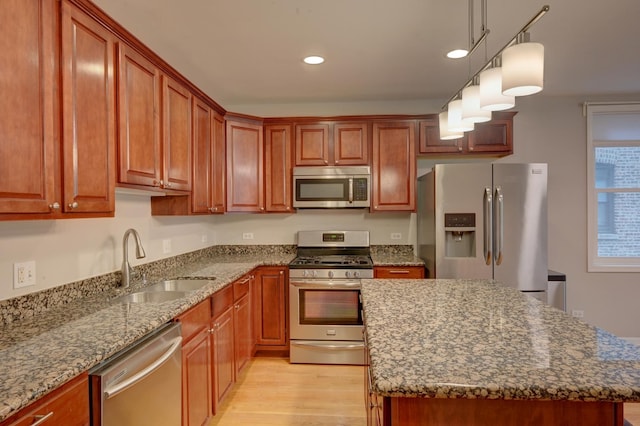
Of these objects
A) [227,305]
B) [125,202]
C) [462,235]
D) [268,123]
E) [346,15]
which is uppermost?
[346,15]

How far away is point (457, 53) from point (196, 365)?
273 cm

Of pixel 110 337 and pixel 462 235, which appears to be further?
pixel 462 235

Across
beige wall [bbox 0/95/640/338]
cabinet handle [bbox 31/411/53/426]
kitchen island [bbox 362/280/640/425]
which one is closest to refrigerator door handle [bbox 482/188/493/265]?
beige wall [bbox 0/95/640/338]

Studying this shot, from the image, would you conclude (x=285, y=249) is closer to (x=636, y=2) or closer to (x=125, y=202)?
(x=125, y=202)

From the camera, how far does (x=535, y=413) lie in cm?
106

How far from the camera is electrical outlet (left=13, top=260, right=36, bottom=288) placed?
1.64 metres

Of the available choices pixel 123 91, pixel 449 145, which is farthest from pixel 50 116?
pixel 449 145

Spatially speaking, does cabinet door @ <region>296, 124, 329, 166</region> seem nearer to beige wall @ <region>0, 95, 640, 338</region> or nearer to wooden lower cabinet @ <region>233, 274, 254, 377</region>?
beige wall @ <region>0, 95, 640, 338</region>

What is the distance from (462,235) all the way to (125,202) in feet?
8.88

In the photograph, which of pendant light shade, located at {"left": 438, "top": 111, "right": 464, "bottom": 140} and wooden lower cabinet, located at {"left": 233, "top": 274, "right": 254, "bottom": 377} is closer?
pendant light shade, located at {"left": 438, "top": 111, "right": 464, "bottom": 140}

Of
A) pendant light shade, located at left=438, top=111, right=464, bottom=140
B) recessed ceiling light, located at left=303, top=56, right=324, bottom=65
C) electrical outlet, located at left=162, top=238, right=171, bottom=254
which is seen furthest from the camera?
electrical outlet, located at left=162, top=238, right=171, bottom=254

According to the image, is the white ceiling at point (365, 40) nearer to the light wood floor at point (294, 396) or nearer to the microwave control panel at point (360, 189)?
the microwave control panel at point (360, 189)

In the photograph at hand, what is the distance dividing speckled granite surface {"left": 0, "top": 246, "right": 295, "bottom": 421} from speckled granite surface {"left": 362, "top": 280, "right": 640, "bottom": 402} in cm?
92

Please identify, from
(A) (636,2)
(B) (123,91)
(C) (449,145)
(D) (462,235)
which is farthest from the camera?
(C) (449,145)
